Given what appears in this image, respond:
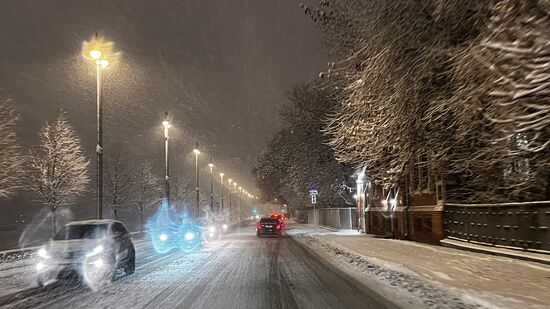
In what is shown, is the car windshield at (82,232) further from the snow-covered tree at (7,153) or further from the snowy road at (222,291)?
the snow-covered tree at (7,153)

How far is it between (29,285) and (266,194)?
3472 inches

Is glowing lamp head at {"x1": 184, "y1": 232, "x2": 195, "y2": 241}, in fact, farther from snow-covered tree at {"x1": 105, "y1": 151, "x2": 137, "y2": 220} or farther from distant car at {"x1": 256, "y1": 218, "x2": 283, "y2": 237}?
snow-covered tree at {"x1": 105, "y1": 151, "x2": 137, "y2": 220}

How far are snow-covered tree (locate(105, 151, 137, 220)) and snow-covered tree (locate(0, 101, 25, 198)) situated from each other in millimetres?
23436

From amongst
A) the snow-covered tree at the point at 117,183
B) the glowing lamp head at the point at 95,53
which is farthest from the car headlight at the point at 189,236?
the snow-covered tree at the point at 117,183

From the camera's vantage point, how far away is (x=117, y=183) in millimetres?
57031

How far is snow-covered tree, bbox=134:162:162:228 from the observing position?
66000 mm

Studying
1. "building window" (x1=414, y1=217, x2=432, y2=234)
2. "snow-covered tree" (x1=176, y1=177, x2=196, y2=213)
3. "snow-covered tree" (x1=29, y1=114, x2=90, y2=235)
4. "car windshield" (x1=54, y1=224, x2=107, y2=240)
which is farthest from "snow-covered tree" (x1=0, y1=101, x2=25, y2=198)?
"snow-covered tree" (x1=176, y1=177, x2=196, y2=213)

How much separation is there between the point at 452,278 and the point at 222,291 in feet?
17.1

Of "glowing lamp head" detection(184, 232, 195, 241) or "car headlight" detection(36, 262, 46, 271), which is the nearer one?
"car headlight" detection(36, 262, 46, 271)

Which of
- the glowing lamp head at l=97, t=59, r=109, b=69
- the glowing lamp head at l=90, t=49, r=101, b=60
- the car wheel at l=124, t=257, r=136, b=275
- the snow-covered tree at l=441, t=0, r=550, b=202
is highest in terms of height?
the glowing lamp head at l=90, t=49, r=101, b=60

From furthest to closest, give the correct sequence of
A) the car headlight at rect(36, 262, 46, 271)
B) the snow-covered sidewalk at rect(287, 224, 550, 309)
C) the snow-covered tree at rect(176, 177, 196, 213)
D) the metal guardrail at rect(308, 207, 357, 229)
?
the snow-covered tree at rect(176, 177, 196, 213) → the metal guardrail at rect(308, 207, 357, 229) → the car headlight at rect(36, 262, 46, 271) → the snow-covered sidewalk at rect(287, 224, 550, 309)

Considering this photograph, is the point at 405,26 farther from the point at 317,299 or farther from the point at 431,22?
the point at 317,299

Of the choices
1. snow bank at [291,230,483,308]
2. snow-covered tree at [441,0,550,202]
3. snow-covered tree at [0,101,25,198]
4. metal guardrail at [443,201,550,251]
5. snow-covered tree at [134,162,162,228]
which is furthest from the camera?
snow-covered tree at [134,162,162,228]

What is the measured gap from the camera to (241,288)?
42.8 feet
